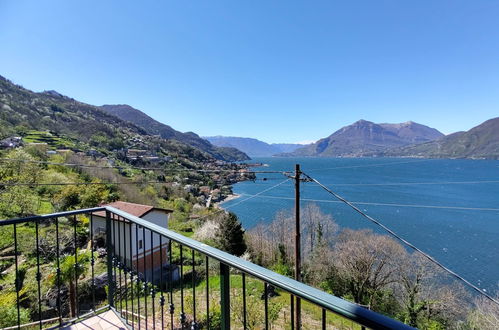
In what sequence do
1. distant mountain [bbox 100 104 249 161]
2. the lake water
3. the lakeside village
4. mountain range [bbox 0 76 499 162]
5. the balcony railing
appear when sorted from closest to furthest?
the balcony railing → the lake water → the lakeside village → mountain range [bbox 0 76 499 162] → distant mountain [bbox 100 104 249 161]

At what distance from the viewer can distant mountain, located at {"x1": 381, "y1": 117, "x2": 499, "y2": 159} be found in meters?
96.2

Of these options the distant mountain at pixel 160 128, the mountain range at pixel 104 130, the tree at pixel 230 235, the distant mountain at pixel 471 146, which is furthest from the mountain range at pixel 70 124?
the distant mountain at pixel 471 146

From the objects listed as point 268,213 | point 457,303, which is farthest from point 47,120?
point 457,303

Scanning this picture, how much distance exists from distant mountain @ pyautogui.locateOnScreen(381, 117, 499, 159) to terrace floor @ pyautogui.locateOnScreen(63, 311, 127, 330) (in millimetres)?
124119

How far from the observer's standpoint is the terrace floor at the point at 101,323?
215cm

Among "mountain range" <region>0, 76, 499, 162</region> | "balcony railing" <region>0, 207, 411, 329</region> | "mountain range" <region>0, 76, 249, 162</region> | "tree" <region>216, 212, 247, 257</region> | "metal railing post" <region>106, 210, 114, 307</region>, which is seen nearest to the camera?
"balcony railing" <region>0, 207, 411, 329</region>

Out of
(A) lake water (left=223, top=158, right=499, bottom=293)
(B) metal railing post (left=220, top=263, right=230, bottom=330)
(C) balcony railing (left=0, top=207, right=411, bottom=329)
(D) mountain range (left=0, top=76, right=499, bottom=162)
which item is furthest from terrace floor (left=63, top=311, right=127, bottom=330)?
(D) mountain range (left=0, top=76, right=499, bottom=162)

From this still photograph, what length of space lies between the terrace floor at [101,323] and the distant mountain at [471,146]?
124 m

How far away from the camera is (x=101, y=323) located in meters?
2.21

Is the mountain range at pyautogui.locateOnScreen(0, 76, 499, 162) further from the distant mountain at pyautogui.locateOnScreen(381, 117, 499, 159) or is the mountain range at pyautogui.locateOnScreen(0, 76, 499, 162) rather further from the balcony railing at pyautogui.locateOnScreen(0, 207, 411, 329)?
the balcony railing at pyautogui.locateOnScreen(0, 207, 411, 329)

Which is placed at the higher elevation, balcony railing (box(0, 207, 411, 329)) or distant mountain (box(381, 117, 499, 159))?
distant mountain (box(381, 117, 499, 159))

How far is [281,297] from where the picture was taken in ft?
42.2

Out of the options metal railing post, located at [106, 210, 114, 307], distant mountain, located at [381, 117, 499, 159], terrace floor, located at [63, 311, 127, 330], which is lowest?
terrace floor, located at [63, 311, 127, 330]

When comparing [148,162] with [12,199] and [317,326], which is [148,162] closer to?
[12,199]
